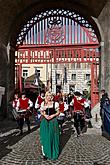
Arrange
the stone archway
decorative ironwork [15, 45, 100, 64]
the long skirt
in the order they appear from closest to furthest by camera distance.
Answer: the long skirt → the stone archway → decorative ironwork [15, 45, 100, 64]

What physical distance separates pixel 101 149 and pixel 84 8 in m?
8.72

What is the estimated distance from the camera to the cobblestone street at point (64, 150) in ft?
20.9

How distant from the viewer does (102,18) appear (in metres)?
13.8

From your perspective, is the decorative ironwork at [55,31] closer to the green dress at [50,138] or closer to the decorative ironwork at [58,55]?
the decorative ironwork at [58,55]

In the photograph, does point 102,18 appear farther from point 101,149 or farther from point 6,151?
point 6,151

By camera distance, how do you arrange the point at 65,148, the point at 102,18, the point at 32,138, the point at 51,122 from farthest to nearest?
the point at 102,18 < the point at 32,138 < the point at 65,148 < the point at 51,122

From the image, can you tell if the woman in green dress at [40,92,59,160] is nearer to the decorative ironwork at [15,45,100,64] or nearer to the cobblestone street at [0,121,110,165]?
the cobblestone street at [0,121,110,165]

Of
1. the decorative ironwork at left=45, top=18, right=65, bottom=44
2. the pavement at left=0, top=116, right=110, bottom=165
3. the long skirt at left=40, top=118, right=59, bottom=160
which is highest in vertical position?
the decorative ironwork at left=45, top=18, right=65, bottom=44

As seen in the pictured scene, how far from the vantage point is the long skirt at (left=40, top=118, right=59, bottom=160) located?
664 cm

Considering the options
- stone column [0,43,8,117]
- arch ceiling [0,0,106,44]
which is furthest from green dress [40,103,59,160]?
arch ceiling [0,0,106,44]

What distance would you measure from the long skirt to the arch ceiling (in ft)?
27.0

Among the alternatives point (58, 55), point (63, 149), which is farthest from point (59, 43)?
point (63, 149)

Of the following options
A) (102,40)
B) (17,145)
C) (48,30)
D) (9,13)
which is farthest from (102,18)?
(17,145)

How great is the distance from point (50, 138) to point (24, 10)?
966 centimetres
